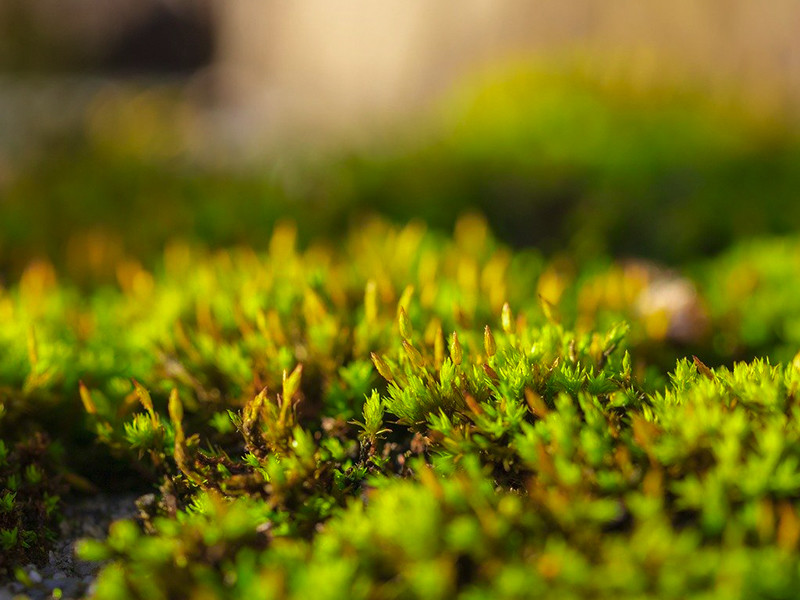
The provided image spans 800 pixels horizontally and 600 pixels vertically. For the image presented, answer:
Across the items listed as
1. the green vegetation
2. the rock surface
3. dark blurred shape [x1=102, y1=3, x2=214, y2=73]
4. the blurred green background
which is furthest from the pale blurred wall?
the rock surface

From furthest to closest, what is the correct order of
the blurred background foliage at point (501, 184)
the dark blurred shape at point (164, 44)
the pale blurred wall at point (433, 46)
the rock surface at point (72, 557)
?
the dark blurred shape at point (164, 44)
the pale blurred wall at point (433, 46)
the blurred background foliage at point (501, 184)
the rock surface at point (72, 557)

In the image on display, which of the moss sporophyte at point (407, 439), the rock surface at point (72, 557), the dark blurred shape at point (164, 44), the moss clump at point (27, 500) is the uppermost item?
the dark blurred shape at point (164, 44)

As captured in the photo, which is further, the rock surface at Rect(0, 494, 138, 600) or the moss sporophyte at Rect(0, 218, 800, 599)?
the rock surface at Rect(0, 494, 138, 600)

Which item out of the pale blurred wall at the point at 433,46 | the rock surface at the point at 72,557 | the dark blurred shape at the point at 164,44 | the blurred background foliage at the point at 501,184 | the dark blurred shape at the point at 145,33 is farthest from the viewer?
the dark blurred shape at the point at 164,44

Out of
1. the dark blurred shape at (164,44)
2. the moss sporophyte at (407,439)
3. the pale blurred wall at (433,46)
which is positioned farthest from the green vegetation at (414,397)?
the dark blurred shape at (164,44)

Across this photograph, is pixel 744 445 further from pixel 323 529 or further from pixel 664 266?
Answer: pixel 664 266

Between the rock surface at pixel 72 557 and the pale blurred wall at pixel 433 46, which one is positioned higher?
the pale blurred wall at pixel 433 46

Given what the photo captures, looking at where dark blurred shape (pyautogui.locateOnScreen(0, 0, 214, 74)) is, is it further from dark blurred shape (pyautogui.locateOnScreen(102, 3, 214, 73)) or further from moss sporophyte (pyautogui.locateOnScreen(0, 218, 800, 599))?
moss sporophyte (pyautogui.locateOnScreen(0, 218, 800, 599))

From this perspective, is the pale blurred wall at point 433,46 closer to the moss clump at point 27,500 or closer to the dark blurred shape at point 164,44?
the dark blurred shape at point 164,44

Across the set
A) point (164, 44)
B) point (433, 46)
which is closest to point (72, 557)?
point (433, 46)
